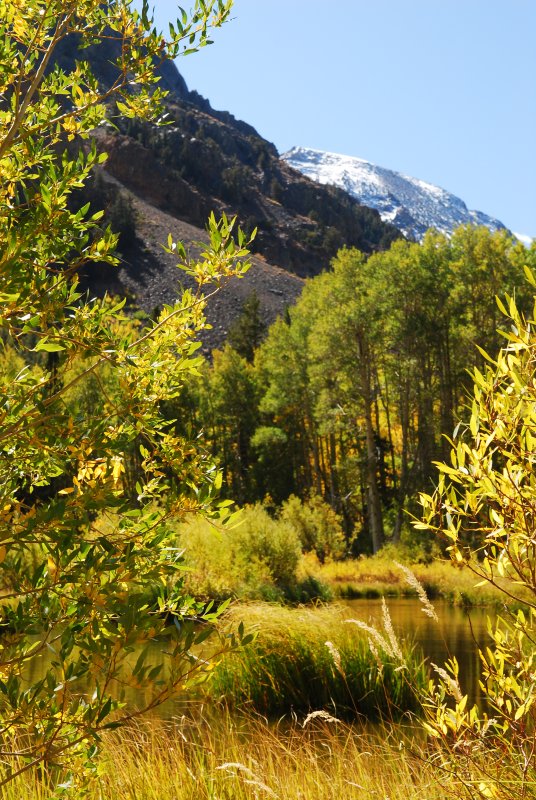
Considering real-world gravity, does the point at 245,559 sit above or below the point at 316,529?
above

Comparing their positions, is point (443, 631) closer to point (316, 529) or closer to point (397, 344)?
point (316, 529)

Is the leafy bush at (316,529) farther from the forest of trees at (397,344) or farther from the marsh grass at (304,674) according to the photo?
the marsh grass at (304,674)

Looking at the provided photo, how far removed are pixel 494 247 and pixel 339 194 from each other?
537 ft

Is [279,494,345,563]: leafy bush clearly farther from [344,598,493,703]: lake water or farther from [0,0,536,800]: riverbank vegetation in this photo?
[0,0,536,800]: riverbank vegetation

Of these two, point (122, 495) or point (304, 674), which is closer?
point (122, 495)

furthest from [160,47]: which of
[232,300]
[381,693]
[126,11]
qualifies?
[232,300]

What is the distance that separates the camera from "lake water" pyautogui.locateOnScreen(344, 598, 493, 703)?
12.6 metres

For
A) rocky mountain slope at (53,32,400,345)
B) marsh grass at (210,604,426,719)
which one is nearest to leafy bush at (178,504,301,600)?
marsh grass at (210,604,426,719)

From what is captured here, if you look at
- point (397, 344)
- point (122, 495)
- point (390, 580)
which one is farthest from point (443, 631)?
point (397, 344)

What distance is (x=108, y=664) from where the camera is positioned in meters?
2.32

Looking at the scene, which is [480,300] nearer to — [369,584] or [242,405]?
[369,584]

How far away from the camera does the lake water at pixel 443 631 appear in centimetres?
1262

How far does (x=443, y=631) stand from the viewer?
17609 mm

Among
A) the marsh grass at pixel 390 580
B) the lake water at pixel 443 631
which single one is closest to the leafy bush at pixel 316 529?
the marsh grass at pixel 390 580
